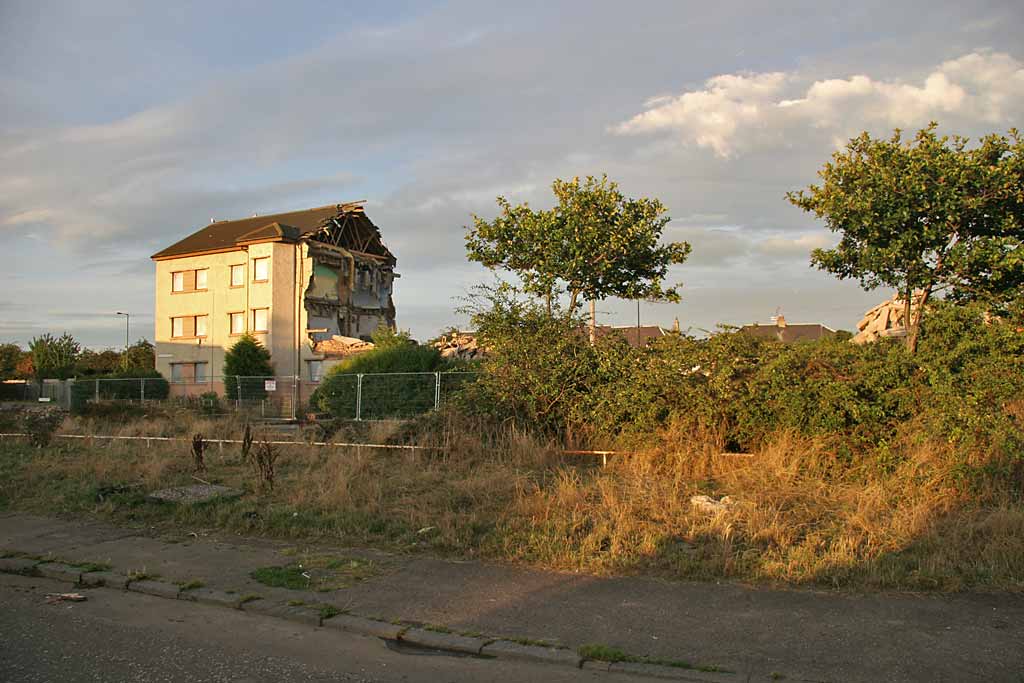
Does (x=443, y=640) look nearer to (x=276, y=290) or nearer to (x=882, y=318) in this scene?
(x=882, y=318)

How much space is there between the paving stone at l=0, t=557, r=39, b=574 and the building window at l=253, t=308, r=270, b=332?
36102mm

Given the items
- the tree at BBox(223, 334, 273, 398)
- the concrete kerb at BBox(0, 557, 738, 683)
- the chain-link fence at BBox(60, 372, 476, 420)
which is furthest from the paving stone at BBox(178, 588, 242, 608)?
the tree at BBox(223, 334, 273, 398)

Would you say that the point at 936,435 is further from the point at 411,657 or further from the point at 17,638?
the point at 17,638

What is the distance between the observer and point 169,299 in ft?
158

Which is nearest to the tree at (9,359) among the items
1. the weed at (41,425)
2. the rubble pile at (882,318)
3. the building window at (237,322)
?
the building window at (237,322)

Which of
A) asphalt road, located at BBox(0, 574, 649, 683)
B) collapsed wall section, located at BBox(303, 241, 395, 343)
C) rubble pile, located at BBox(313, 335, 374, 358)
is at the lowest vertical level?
asphalt road, located at BBox(0, 574, 649, 683)

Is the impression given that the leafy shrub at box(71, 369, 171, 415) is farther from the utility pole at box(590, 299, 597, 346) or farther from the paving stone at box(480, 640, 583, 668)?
the paving stone at box(480, 640, 583, 668)

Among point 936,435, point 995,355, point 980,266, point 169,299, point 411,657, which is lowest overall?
point 411,657

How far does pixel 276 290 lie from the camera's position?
1718 inches

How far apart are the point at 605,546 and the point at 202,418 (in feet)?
56.7

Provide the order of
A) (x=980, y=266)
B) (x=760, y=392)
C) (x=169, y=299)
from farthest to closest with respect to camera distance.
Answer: (x=169, y=299), (x=980, y=266), (x=760, y=392)

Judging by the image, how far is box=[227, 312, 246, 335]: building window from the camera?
44.9m

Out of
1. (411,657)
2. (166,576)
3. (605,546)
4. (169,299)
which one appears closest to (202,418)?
(166,576)

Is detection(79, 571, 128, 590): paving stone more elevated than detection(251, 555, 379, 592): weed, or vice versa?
detection(251, 555, 379, 592): weed
